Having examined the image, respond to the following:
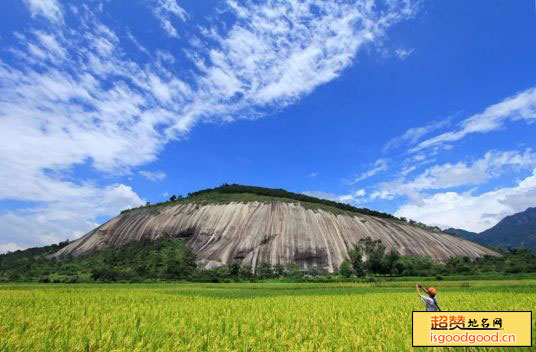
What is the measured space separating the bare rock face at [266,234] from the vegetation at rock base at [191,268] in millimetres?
4864

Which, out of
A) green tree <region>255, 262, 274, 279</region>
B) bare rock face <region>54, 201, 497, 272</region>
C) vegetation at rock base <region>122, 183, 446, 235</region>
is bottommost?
green tree <region>255, 262, 274, 279</region>

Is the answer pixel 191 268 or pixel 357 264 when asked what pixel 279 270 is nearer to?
pixel 357 264

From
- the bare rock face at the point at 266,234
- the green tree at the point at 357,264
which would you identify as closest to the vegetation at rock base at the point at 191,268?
the green tree at the point at 357,264

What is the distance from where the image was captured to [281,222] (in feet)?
376

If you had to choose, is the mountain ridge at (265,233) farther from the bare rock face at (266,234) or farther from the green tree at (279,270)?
the green tree at (279,270)

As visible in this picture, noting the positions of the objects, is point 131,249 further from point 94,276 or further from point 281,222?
point 281,222

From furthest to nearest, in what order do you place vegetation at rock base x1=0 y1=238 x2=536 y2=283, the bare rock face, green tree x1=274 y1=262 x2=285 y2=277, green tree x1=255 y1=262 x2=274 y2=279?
the bare rock face → green tree x1=274 y1=262 x2=285 y2=277 → green tree x1=255 y1=262 x2=274 y2=279 → vegetation at rock base x1=0 y1=238 x2=536 y2=283

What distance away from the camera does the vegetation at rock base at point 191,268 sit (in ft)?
273

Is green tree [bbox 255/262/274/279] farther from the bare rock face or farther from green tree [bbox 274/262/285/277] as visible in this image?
the bare rock face

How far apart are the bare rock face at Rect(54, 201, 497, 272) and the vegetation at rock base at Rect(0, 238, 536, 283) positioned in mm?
4864

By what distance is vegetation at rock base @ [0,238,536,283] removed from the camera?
83.2 meters

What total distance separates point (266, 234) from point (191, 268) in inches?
1089

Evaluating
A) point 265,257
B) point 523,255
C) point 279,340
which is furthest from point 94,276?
point 523,255

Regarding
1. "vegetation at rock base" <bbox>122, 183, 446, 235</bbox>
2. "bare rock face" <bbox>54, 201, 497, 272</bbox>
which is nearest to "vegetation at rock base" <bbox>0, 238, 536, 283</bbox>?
"bare rock face" <bbox>54, 201, 497, 272</bbox>
